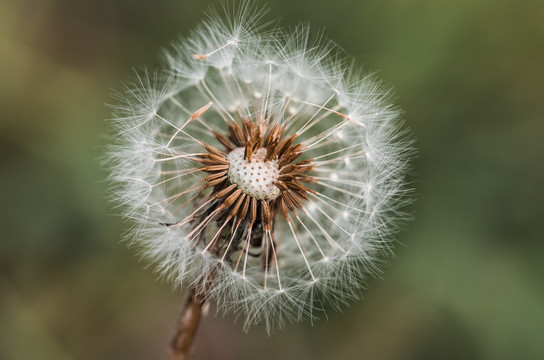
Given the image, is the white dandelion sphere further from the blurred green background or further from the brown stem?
the blurred green background

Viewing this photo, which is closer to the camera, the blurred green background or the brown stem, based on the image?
the brown stem

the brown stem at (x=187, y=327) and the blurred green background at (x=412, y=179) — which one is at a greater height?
the blurred green background at (x=412, y=179)

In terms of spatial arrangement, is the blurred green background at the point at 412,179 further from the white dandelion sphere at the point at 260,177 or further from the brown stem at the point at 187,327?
the brown stem at the point at 187,327

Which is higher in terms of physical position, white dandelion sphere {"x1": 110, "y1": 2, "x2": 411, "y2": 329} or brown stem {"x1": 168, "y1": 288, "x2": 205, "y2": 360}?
white dandelion sphere {"x1": 110, "y1": 2, "x2": 411, "y2": 329}

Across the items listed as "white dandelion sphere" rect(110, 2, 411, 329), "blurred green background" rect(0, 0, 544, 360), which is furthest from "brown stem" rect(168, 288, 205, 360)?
"blurred green background" rect(0, 0, 544, 360)

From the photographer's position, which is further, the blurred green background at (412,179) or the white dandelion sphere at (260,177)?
the blurred green background at (412,179)

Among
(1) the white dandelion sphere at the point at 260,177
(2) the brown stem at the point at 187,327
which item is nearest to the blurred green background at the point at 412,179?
(1) the white dandelion sphere at the point at 260,177

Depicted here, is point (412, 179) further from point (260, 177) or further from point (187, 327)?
point (187, 327)
